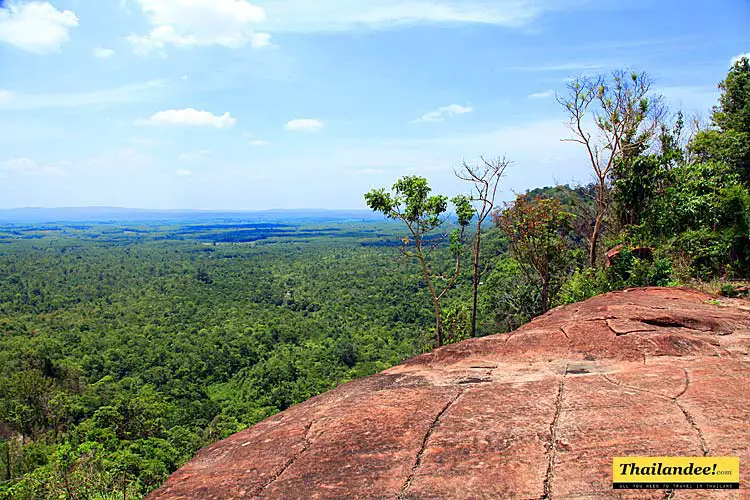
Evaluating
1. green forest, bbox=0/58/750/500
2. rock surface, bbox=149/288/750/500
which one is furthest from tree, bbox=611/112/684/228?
rock surface, bbox=149/288/750/500

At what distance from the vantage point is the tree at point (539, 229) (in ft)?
53.2

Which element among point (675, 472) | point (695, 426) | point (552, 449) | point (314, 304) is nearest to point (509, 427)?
point (552, 449)

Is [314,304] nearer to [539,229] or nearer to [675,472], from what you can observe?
[539,229]

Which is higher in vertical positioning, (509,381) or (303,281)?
(509,381)

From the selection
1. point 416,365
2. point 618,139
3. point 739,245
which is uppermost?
point 618,139

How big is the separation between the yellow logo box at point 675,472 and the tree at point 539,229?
45.0 feet

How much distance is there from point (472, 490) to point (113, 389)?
36.5m

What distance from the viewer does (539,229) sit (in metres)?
16.2

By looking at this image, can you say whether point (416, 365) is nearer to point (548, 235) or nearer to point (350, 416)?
point (350, 416)

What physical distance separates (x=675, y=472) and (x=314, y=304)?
195 feet

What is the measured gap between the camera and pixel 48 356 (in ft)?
119

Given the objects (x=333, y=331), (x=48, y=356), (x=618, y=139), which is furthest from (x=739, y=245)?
(x=48, y=356)

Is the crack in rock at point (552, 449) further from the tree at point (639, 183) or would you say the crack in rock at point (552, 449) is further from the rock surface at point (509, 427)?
the tree at point (639, 183)

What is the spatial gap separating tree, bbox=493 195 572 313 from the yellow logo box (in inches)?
540
